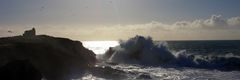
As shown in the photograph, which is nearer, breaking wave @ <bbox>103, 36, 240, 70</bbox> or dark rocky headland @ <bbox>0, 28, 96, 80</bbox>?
dark rocky headland @ <bbox>0, 28, 96, 80</bbox>

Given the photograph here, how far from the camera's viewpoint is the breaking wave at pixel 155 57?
4423cm

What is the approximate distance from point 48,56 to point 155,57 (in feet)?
66.4

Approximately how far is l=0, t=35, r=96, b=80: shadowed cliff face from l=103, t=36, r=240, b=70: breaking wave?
12.6 meters

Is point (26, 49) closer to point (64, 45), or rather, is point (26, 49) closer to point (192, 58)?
point (64, 45)

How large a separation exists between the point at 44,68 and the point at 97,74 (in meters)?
3.70

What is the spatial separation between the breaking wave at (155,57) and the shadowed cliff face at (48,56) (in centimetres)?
1258

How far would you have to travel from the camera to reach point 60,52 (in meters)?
30.3

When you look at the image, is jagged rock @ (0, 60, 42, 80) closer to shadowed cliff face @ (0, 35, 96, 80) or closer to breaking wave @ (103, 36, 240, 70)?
shadowed cliff face @ (0, 35, 96, 80)

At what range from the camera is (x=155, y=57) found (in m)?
46.9

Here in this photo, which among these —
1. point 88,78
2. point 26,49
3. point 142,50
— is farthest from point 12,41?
point 142,50

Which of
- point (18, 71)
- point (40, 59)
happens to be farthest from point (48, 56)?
point (18, 71)

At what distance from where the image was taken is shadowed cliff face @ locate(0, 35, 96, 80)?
26.5m

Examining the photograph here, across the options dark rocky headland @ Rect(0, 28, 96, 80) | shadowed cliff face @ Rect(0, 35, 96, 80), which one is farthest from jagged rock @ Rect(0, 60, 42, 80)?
shadowed cliff face @ Rect(0, 35, 96, 80)

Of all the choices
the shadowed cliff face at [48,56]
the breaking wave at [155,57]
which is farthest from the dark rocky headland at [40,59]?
the breaking wave at [155,57]
